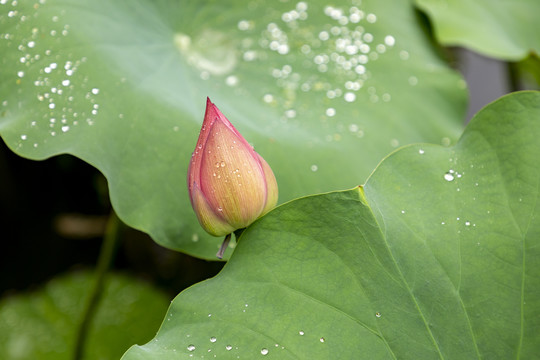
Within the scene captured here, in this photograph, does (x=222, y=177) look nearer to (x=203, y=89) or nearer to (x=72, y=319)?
(x=203, y=89)

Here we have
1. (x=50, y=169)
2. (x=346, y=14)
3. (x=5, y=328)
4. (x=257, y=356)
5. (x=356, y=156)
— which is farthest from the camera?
(x=50, y=169)

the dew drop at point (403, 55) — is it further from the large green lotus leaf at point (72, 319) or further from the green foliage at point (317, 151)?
the large green lotus leaf at point (72, 319)

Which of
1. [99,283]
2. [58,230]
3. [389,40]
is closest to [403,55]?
[389,40]

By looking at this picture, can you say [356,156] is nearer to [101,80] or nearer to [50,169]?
[101,80]

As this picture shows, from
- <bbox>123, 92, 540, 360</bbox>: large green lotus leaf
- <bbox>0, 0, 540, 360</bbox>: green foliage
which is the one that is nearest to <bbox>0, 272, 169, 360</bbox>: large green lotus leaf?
<bbox>0, 0, 540, 360</bbox>: green foliage

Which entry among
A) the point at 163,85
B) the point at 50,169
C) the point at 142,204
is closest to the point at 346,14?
the point at 163,85
